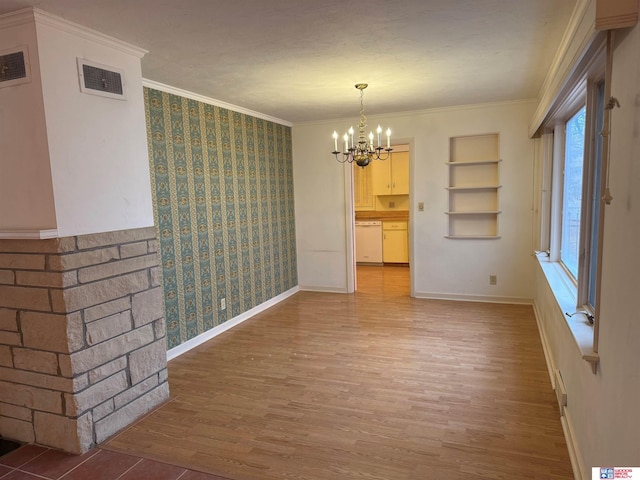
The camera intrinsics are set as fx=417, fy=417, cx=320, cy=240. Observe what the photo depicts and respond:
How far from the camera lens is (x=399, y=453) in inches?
87.9

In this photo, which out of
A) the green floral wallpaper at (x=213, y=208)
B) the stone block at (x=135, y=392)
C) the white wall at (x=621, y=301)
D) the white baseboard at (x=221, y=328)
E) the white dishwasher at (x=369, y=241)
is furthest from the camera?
the white dishwasher at (x=369, y=241)

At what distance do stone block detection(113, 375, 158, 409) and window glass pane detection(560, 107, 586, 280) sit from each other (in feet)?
10.0

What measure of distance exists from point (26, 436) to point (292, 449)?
62.6 inches

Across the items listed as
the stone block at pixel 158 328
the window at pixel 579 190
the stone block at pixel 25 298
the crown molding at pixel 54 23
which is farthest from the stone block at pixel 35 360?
the window at pixel 579 190

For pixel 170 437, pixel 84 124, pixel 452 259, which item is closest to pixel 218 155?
pixel 84 124

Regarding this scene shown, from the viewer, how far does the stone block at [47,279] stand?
2203mm

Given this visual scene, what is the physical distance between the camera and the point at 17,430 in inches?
97.7

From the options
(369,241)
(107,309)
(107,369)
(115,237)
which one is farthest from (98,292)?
(369,241)

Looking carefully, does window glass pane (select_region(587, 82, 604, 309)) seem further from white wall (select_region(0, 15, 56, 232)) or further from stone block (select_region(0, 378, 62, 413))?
stone block (select_region(0, 378, 62, 413))

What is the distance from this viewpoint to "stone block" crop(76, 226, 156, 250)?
7.63 feet

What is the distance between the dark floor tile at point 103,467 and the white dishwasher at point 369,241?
6.05 metres

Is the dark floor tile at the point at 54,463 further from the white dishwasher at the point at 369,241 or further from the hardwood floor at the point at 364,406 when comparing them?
the white dishwasher at the point at 369,241

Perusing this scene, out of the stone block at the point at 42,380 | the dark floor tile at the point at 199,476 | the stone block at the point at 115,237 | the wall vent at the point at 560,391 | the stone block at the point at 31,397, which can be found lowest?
the dark floor tile at the point at 199,476

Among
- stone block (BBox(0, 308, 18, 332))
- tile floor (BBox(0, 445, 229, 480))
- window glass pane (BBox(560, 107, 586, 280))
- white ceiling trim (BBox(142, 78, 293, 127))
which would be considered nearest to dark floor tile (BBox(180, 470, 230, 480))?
tile floor (BBox(0, 445, 229, 480))
